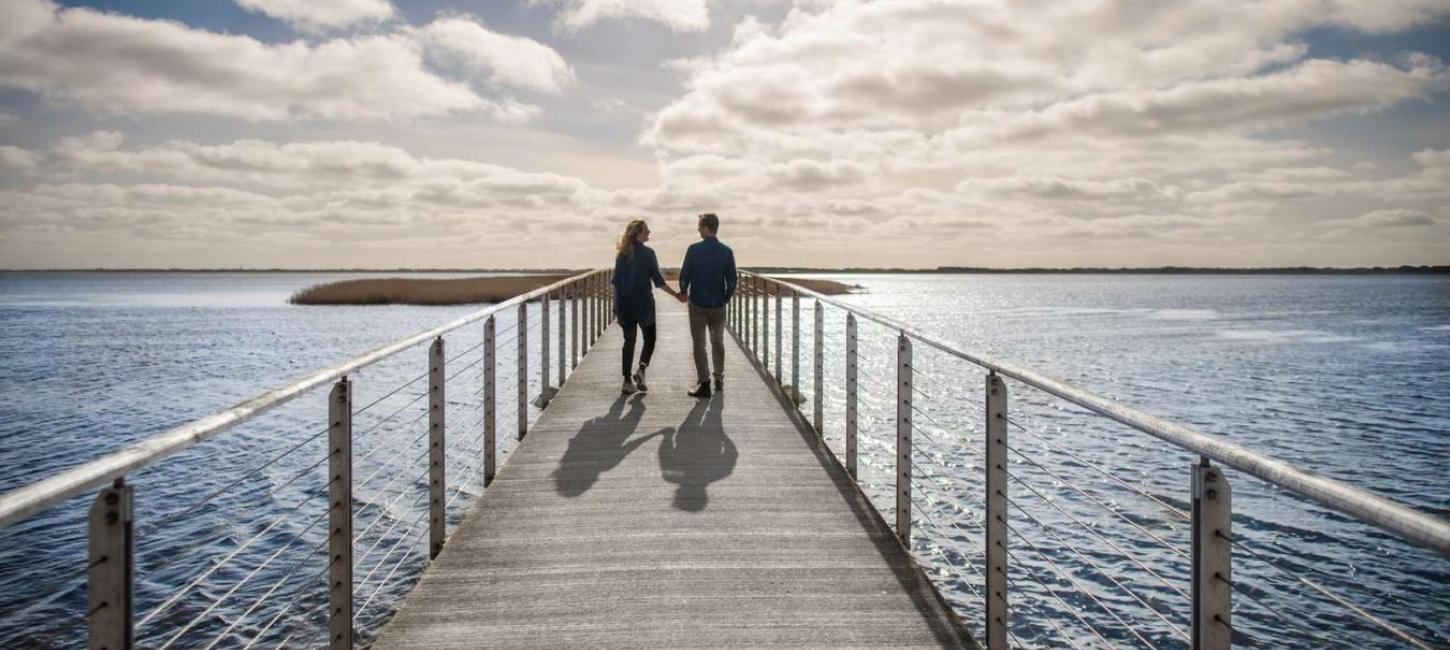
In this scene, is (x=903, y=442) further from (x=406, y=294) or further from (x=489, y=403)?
(x=406, y=294)

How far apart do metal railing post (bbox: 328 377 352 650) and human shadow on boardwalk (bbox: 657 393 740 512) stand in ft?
6.47

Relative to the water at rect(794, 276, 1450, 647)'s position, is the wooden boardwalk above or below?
above

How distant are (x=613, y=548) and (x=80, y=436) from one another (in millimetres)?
11976

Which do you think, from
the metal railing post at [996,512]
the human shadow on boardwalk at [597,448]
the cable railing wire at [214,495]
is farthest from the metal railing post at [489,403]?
the metal railing post at [996,512]

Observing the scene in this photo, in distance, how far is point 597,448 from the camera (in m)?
6.21

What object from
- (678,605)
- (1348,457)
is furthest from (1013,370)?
(1348,457)

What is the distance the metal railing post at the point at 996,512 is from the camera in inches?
125

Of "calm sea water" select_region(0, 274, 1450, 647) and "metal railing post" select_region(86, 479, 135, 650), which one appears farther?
Result: "calm sea water" select_region(0, 274, 1450, 647)

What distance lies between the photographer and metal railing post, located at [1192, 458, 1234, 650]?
1979 millimetres

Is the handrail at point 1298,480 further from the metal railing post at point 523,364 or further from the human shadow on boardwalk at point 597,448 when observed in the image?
the metal railing post at point 523,364

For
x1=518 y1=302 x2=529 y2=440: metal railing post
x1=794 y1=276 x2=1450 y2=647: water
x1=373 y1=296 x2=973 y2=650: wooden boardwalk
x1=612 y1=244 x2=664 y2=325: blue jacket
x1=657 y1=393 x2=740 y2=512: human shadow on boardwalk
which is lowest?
x1=794 y1=276 x2=1450 y2=647: water

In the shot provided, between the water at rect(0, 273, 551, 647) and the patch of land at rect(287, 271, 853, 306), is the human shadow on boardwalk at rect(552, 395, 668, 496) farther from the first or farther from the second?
the patch of land at rect(287, 271, 853, 306)

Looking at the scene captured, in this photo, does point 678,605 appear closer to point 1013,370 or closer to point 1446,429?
point 1013,370

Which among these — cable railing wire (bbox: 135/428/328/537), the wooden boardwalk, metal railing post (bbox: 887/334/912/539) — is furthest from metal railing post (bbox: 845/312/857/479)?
cable railing wire (bbox: 135/428/328/537)
